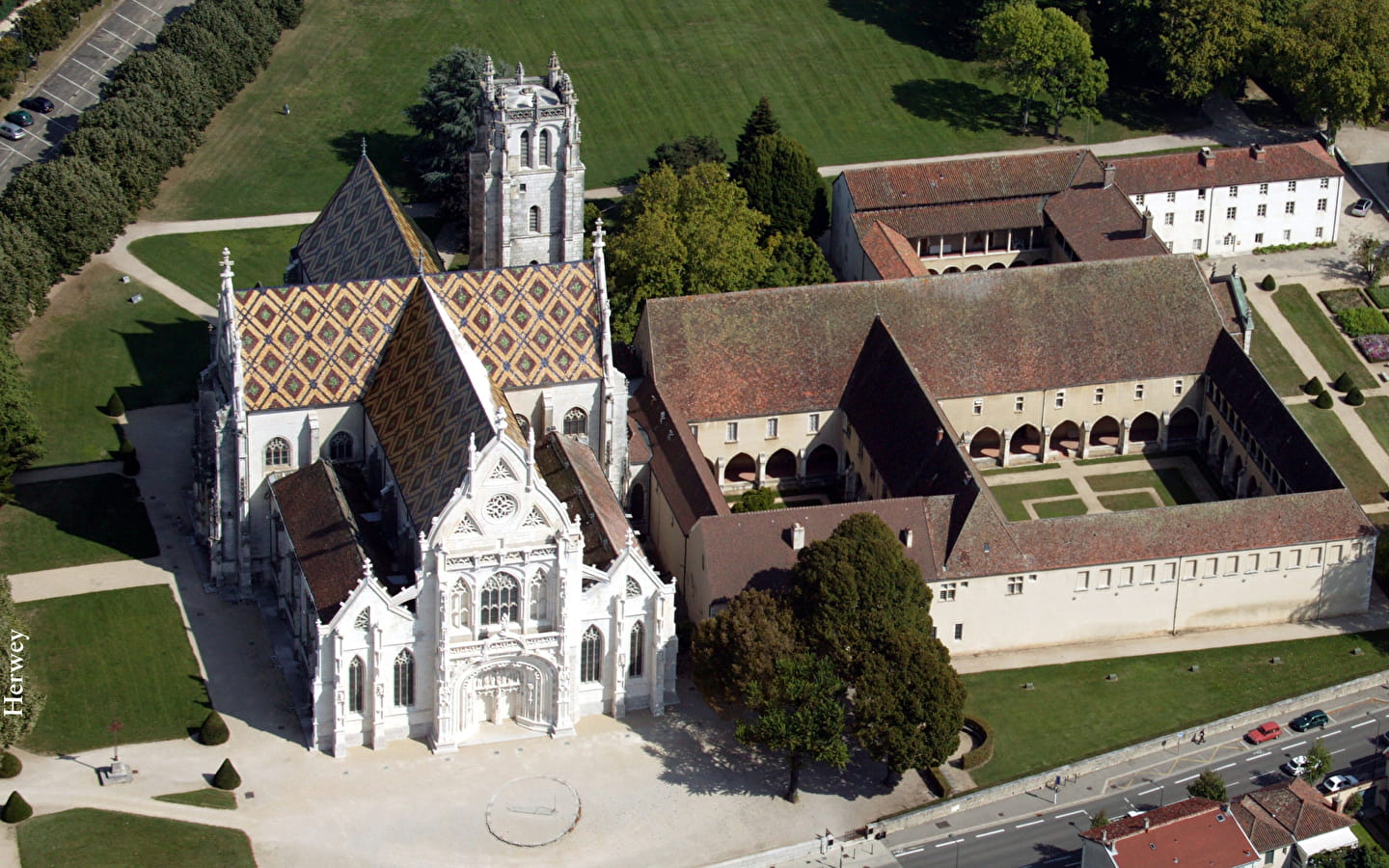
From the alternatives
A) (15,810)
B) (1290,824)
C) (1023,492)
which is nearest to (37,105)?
(15,810)

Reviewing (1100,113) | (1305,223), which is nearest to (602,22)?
Result: (1100,113)

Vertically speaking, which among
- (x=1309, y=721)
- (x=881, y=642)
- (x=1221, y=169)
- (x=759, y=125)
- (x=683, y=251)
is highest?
(x=683, y=251)

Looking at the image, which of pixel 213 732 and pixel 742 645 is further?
pixel 213 732

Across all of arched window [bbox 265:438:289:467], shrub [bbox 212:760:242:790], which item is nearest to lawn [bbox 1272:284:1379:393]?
arched window [bbox 265:438:289:467]

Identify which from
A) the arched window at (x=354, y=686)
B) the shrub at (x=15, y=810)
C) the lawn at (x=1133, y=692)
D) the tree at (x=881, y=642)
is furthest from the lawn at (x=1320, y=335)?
the shrub at (x=15, y=810)

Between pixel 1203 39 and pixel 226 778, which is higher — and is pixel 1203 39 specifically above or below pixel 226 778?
above

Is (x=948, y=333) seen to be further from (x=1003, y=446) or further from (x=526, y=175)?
(x=526, y=175)

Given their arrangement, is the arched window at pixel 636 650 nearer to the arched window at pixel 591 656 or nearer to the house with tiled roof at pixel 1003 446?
the arched window at pixel 591 656
